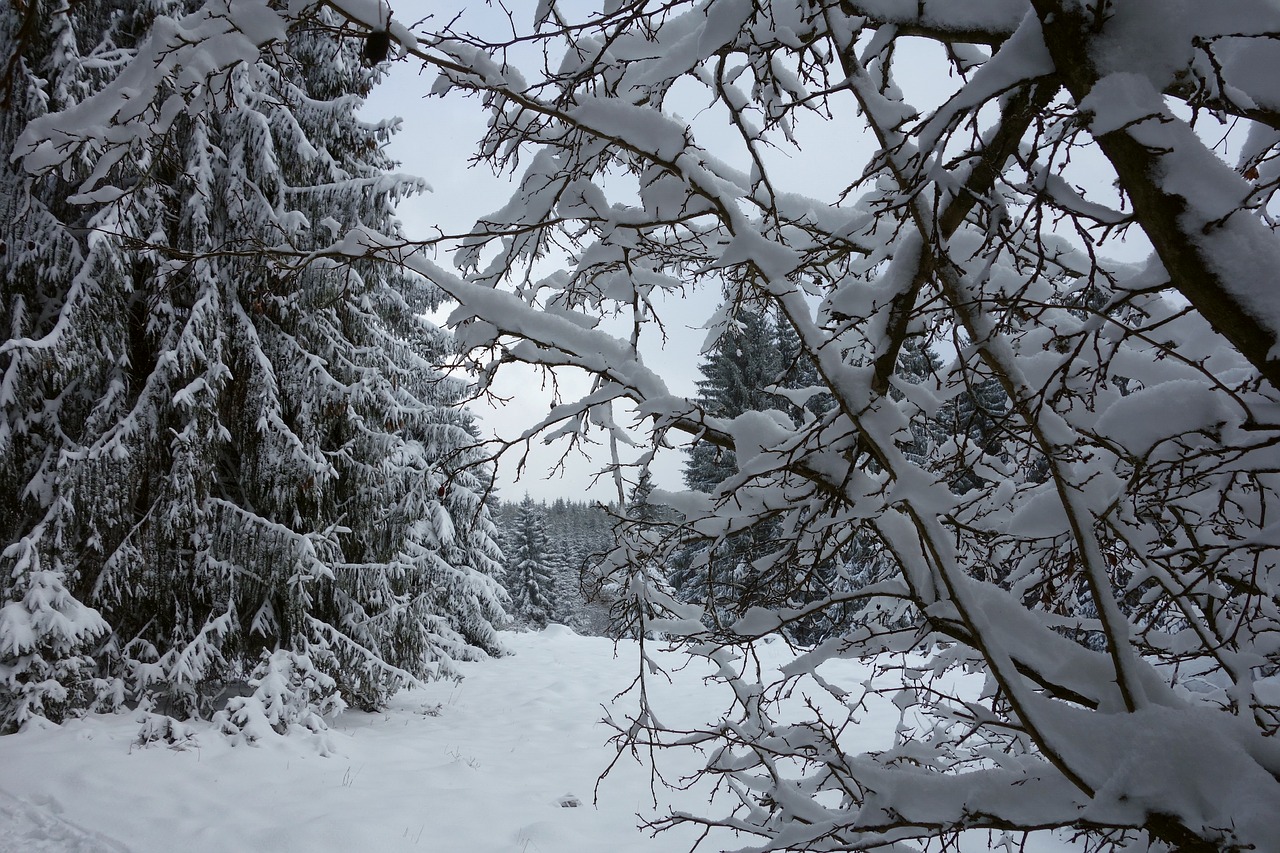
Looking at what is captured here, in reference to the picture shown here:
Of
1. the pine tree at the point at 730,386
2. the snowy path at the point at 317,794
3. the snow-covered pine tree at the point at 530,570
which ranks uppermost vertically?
the pine tree at the point at 730,386

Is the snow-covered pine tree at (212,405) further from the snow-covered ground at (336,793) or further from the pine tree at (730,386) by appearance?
the pine tree at (730,386)

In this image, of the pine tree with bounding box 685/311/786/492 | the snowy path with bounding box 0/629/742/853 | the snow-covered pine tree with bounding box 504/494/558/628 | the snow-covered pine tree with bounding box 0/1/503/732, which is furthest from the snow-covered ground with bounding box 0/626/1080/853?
the snow-covered pine tree with bounding box 504/494/558/628

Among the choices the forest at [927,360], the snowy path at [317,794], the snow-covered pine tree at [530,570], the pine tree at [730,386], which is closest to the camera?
the forest at [927,360]

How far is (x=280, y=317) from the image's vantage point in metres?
7.66

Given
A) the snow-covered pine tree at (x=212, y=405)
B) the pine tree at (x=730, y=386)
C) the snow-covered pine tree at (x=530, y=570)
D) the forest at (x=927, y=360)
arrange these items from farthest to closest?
the snow-covered pine tree at (x=530, y=570) < the pine tree at (x=730, y=386) < the snow-covered pine tree at (x=212, y=405) < the forest at (x=927, y=360)

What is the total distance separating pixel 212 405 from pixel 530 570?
25225 millimetres

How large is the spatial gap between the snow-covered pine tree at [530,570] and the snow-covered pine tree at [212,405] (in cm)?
2277

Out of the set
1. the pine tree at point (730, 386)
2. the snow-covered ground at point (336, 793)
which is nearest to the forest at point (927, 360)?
the snow-covered ground at point (336, 793)

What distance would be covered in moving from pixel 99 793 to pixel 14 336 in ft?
15.3

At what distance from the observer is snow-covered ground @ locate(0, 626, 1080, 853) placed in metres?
4.64

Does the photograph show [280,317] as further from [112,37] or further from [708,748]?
[708,748]

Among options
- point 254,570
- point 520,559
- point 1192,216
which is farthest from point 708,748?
point 520,559

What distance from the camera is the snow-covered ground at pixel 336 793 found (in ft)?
15.2

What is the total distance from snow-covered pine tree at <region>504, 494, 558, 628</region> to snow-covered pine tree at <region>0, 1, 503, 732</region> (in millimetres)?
22770
